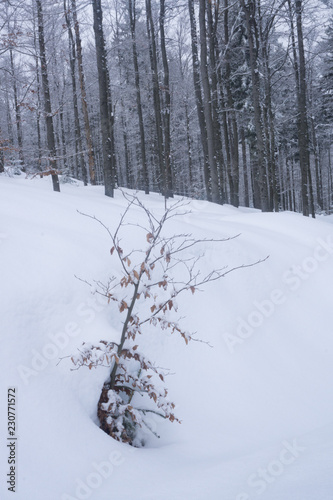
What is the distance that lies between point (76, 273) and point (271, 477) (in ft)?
7.85

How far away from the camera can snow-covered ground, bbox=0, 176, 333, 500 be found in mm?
2080

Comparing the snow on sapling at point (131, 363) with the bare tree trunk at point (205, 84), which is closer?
the snow on sapling at point (131, 363)

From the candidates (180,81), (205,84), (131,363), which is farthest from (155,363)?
(180,81)

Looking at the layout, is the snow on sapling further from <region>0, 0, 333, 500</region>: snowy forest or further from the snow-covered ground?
the snow-covered ground

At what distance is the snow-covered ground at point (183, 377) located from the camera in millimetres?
2080

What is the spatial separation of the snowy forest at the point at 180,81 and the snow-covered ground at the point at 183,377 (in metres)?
3.06

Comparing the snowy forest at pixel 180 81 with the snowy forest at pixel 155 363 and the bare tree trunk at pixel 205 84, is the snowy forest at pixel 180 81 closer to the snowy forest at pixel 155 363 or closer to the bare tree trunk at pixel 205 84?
the bare tree trunk at pixel 205 84

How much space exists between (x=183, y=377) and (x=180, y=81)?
79.4 feet

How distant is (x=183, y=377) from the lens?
130 inches

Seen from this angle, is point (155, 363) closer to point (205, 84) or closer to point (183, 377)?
point (183, 377)

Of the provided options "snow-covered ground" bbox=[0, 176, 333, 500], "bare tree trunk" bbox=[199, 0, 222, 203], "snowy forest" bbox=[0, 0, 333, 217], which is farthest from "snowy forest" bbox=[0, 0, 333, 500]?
"bare tree trunk" bbox=[199, 0, 222, 203]

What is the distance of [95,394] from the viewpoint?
8.80ft

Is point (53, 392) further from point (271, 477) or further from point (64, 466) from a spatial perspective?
point (271, 477)

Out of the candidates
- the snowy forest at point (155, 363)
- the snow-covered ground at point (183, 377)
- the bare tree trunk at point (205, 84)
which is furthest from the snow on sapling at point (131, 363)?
the bare tree trunk at point (205, 84)
